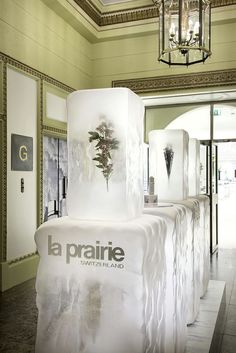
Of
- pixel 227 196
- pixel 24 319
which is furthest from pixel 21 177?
pixel 227 196

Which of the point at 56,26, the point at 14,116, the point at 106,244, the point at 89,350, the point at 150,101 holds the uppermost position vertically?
the point at 56,26

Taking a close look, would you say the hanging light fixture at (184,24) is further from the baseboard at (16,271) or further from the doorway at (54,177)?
the baseboard at (16,271)

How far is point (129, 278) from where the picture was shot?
1896 millimetres

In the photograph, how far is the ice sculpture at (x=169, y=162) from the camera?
3334 mm

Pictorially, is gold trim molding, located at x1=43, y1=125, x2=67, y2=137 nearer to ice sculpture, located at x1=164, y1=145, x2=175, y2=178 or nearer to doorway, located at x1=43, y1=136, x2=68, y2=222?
doorway, located at x1=43, y1=136, x2=68, y2=222

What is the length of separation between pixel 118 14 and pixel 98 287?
6.20 m

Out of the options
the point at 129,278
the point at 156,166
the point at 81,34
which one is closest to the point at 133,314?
the point at 129,278

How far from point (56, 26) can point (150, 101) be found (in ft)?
8.23

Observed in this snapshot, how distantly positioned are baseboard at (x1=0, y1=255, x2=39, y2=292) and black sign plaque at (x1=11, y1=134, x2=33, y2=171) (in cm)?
134

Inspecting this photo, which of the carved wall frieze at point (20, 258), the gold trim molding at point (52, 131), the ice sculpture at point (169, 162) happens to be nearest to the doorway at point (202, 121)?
the gold trim molding at point (52, 131)

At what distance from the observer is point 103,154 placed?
2.08 m

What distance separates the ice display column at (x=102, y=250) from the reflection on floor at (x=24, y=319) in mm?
1324

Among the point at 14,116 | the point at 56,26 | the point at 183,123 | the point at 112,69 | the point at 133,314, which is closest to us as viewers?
the point at 133,314

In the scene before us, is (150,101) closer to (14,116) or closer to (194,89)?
(194,89)
